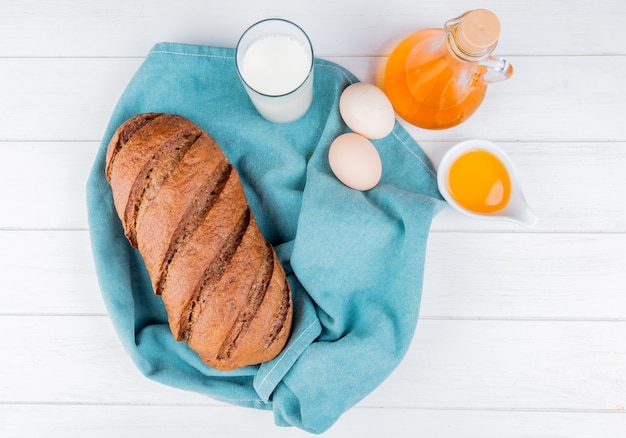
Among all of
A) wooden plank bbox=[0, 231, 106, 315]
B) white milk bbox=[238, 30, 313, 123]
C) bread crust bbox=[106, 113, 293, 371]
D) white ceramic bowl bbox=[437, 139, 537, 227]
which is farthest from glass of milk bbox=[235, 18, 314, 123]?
wooden plank bbox=[0, 231, 106, 315]

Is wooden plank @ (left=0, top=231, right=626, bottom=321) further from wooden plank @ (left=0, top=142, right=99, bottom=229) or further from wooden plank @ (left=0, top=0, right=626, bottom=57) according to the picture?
wooden plank @ (left=0, top=142, right=99, bottom=229)

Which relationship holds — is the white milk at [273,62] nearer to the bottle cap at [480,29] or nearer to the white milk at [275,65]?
the white milk at [275,65]

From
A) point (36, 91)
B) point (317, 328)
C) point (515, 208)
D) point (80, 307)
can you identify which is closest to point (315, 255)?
point (317, 328)

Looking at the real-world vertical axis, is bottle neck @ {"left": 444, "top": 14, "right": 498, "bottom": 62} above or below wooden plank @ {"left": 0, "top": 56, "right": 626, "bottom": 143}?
above

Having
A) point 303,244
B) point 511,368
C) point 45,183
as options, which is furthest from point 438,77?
point 45,183

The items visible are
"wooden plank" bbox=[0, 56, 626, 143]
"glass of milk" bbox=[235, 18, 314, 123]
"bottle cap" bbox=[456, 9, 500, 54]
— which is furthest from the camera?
"wooden plank" bbox=[0, 56, 626, 143]

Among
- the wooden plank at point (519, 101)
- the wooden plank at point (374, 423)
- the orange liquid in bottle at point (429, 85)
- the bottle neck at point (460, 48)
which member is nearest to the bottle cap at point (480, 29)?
the bottle neck at point (460, 48)

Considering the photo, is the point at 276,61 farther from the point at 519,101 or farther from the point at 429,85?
the point at 519,101
